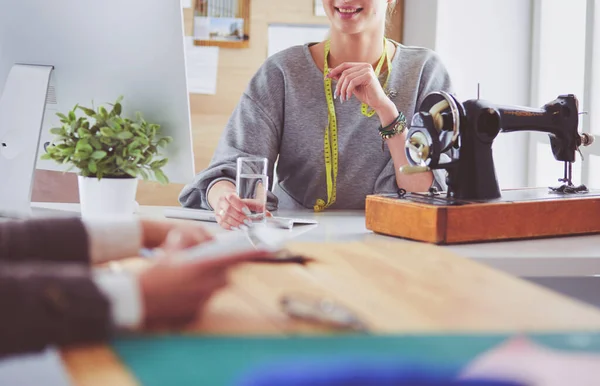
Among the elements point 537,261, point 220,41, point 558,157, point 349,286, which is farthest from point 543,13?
point 349,286

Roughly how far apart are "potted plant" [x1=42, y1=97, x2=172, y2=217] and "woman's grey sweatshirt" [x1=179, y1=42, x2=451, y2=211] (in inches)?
15.1

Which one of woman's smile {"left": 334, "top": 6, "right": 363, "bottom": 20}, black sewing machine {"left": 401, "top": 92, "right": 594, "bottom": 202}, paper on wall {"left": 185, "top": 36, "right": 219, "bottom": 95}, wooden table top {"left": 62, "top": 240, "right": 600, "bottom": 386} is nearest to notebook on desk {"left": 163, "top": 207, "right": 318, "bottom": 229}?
black sewing machine {"left": 401, "top": 92, "right": 594, "bottom": 202}

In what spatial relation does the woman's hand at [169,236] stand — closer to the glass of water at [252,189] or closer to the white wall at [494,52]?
the glass of water at [252,189]

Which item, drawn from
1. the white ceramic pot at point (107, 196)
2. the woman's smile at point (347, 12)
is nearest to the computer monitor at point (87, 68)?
the white ceramic pot at point (107, 196)

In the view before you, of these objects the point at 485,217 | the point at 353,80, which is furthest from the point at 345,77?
the point at 485,217

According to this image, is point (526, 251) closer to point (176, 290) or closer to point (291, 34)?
point (176, 290)

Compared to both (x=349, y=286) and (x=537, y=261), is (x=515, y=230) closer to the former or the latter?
(x=537, y=261)

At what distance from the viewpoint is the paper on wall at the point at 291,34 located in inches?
144

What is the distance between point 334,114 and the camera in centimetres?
194

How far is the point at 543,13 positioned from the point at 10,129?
2.24m

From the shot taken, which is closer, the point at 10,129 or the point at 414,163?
the point at 414,163

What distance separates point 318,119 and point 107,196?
626mm

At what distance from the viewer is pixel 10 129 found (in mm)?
1673

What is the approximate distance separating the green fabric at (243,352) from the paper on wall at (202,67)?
3.30m
